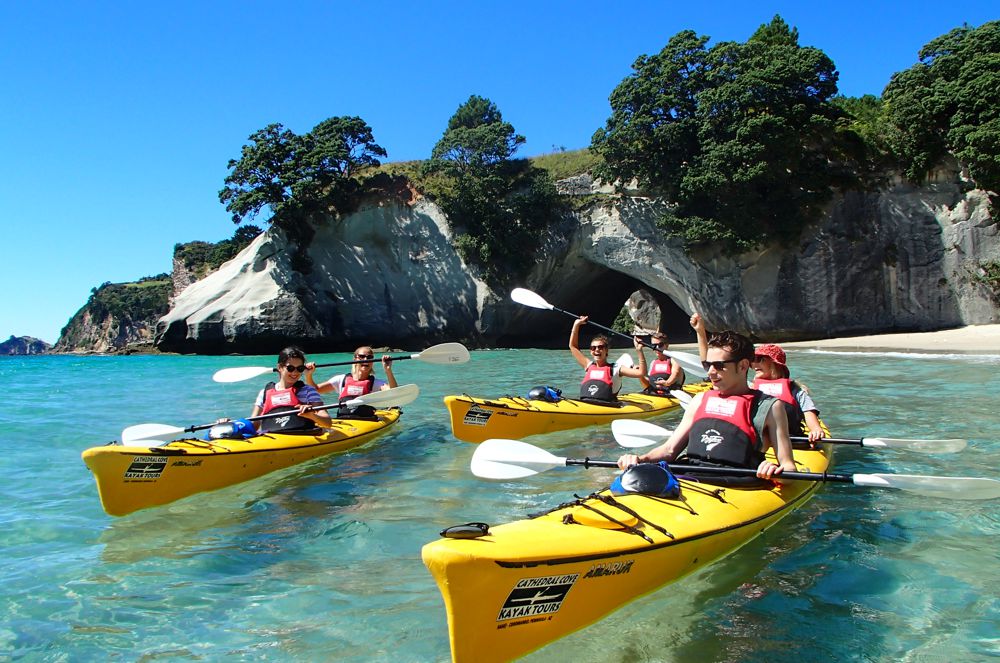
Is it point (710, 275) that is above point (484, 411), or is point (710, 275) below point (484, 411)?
above

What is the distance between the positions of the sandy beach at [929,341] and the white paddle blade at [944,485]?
53.2ft

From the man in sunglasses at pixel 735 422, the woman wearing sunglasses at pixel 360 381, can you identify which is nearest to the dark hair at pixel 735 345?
the man in sunglasses at pixel 735 422

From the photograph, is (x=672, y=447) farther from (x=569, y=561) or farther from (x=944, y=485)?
(x=569, y=561)

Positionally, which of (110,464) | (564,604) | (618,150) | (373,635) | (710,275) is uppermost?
(618,150)

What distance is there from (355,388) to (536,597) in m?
6.37

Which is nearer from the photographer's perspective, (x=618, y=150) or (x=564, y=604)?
(x=564, y=604)

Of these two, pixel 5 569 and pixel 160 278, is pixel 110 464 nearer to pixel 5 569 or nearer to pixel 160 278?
pixel 5 569

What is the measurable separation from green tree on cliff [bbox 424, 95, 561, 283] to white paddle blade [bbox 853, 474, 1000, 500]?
1021 inches

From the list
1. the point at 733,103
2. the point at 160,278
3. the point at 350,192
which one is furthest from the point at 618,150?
the point at 160,278

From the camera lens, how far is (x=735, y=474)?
13.6 feet

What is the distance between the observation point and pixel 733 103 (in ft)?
76.8

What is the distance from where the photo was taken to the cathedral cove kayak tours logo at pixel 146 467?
5.40 meters

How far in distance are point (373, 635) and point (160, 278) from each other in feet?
296

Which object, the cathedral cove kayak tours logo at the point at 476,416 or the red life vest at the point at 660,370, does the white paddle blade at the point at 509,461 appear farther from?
the red life vest at the point at 660,370
